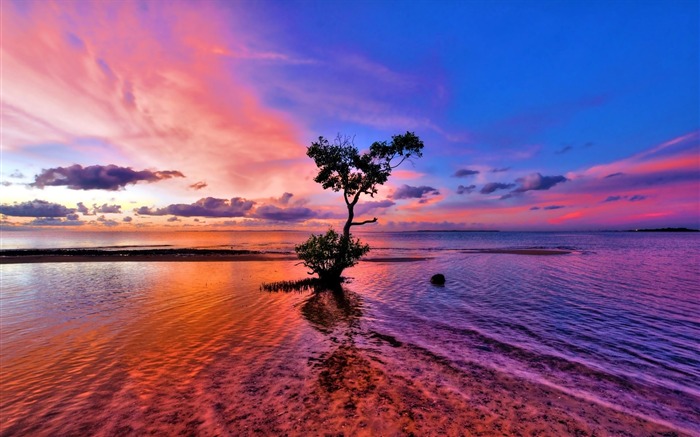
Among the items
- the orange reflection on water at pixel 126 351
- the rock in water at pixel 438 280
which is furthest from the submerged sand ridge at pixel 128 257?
the orange reflection on water at pixel 126 351

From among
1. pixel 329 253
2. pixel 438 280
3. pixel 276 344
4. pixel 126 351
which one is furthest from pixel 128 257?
pixel 276 344

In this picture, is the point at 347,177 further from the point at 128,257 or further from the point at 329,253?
the point at 128,257

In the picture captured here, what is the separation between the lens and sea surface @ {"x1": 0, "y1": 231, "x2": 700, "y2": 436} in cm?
930

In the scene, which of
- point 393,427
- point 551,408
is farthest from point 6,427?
point 551,408

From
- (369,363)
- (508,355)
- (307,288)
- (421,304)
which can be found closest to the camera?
(369,363)

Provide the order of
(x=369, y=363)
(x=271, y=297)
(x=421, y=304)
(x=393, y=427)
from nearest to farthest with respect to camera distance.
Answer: (x=393, y=427)
(x=369, y=363)
(x=421, y=304)
(x=271, y=297)

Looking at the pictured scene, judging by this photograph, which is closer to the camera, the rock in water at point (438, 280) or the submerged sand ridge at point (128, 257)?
the rock in water at point (438, 280)

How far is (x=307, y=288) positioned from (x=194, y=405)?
19.2 metres

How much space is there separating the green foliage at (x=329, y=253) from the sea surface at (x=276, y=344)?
329 centimetres

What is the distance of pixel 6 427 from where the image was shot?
8.30 meters

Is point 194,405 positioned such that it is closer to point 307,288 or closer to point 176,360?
point 176,360

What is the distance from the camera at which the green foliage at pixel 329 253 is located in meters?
29.3

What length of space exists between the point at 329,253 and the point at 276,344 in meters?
15.9

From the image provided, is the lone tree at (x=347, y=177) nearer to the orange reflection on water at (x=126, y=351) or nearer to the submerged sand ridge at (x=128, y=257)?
the orange reflection on water at (x=126, y=351)
